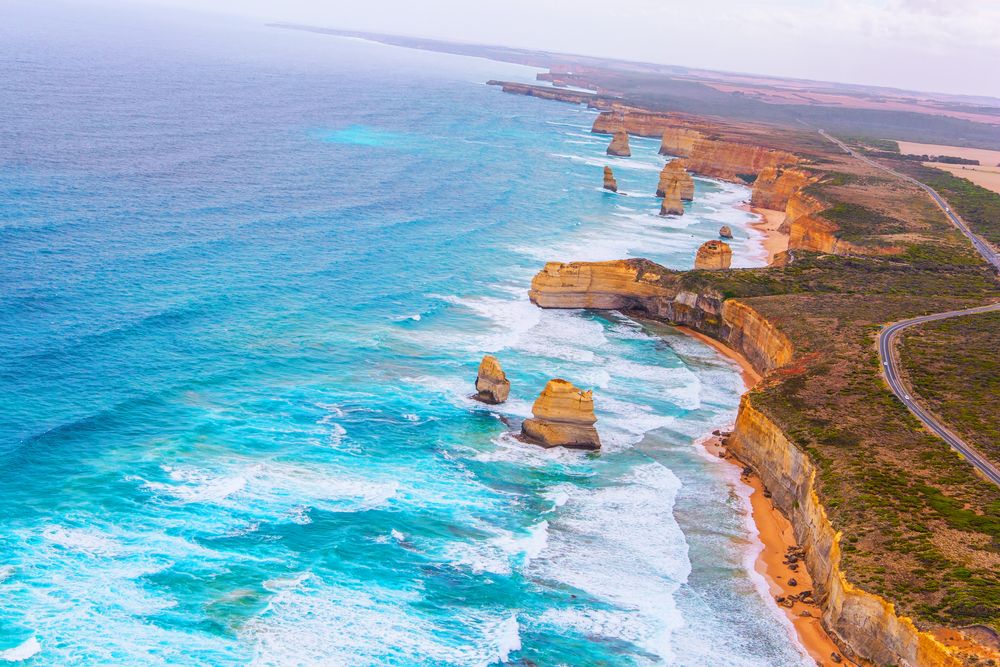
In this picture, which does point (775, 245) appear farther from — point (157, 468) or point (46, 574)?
point (46, 574)

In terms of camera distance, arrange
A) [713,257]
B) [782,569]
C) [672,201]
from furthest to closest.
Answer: [672,201] < [713,257] < [782,569]

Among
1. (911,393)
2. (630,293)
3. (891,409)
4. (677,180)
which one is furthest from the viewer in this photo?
(677,180)

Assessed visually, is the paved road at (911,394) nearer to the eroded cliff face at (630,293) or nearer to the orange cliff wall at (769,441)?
the orange cliff wall at (769,441)

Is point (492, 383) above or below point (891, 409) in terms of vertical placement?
below

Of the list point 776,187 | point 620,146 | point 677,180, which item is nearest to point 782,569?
point 677,180

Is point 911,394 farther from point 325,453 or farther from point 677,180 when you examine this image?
point 677,180

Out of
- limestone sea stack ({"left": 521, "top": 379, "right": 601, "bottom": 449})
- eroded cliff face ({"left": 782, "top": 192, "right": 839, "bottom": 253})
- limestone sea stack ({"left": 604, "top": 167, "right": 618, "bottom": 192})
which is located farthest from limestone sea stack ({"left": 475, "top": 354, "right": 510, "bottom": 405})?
limestone sea stack ({"left": 604, "top": 167, "right": 618, "bottom": 192})

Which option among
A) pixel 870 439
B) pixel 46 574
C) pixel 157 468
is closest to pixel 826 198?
pixel 870 439

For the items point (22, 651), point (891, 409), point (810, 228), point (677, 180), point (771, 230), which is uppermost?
point (677, 180)
